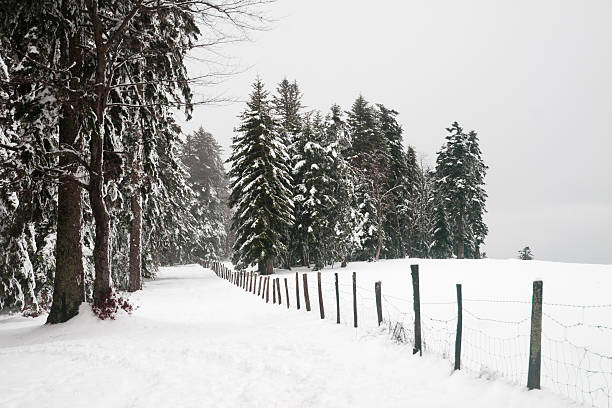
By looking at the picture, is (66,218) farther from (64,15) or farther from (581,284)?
(581,284)

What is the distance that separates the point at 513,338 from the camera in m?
5.88

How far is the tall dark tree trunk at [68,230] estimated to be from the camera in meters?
10.4

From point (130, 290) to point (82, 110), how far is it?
1455cm

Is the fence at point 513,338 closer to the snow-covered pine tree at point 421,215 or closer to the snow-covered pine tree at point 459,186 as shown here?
the snow-covered pine tree at point 459,186

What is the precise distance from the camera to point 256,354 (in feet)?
24.5

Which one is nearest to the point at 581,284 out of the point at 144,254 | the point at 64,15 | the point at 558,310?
the point at 558,310

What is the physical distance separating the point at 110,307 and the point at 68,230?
239cm

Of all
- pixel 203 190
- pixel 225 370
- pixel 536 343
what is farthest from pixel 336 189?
pixel 203 190

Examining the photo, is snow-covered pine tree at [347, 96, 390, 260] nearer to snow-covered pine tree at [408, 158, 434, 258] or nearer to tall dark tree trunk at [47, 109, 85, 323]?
snow-covered pine tree at [408, 158, 434, 258]

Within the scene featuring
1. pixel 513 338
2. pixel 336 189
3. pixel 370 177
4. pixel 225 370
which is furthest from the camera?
pixel 370 177

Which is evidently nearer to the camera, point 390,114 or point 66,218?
point 66,218

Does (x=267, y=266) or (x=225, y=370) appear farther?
(x=267, y=266)

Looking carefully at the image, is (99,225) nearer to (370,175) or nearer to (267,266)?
(267,266)

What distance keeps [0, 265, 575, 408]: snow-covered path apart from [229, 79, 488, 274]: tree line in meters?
17.0
